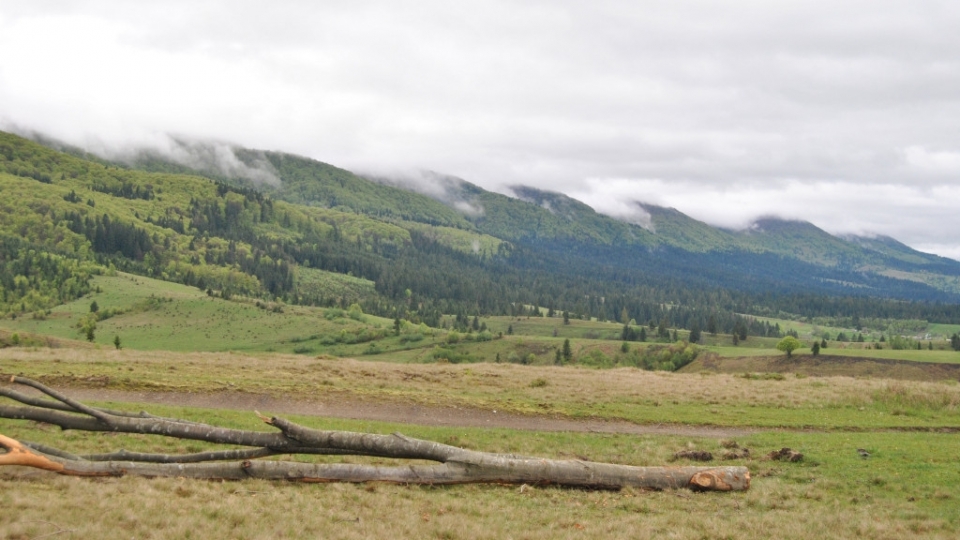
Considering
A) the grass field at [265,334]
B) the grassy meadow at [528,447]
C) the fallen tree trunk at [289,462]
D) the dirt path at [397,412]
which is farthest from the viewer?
the grass field at [265,334]

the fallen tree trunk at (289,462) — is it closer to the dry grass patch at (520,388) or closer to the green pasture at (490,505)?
the green pasture at (490,505)

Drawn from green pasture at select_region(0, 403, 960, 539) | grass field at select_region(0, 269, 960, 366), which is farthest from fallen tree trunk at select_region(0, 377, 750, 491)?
grass field at select_region(0, 269, 960, 366)

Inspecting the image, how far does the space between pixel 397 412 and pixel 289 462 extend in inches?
633

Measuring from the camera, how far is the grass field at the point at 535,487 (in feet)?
44.4

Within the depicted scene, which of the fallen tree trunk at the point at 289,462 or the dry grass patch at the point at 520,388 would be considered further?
the dry grass patch at the point at 520,388

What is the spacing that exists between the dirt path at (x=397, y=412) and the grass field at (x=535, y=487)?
1.16 meters

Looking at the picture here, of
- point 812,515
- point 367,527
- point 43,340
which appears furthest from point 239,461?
point 43,340

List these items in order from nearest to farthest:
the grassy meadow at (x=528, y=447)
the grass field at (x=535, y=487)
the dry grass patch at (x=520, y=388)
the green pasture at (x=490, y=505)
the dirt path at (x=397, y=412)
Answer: the green pasture at (x=490, y=505) → the grass field at (x=535, y=487) → the grassy meadow at (x=528, y=447) → the dirt path at (x=397, y=412) → the dry grass patch at (x=520, y=388)

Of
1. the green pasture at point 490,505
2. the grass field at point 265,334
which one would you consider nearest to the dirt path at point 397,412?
the green pasture at point 490,505

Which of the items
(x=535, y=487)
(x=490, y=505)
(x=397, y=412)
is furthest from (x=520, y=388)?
(x=490, y=505)

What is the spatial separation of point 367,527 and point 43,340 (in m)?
67.4

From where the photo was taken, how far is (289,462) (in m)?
17.4

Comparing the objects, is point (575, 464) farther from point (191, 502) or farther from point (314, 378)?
point (314, 378)

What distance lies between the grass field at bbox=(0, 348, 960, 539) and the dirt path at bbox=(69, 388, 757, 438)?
116 centimetres
